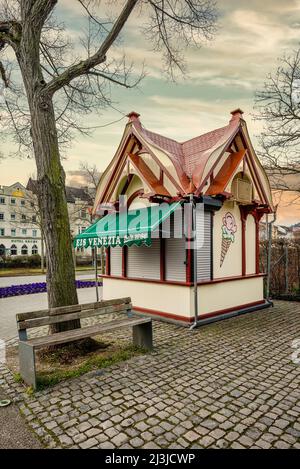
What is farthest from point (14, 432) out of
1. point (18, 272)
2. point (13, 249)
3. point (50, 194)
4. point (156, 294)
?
point (13, 249)

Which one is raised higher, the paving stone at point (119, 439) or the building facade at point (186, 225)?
the building facade at point (186, 225)

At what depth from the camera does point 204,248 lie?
987 cm

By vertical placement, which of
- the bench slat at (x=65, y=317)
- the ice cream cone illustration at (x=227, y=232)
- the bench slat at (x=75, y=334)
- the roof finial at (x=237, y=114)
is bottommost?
the bench slat at (x=75, y=334)

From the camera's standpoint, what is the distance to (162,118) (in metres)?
11.3

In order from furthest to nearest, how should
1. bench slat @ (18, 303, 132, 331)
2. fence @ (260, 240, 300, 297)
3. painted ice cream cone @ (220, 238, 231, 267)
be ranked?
1. fence @ (260, 240, 300, 297)
2. painted ice cream cone @ (220, 238, 231, 267)
3. bench slat @ (18, 303, 132, 331)

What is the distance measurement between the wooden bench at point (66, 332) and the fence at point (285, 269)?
31.0 ft

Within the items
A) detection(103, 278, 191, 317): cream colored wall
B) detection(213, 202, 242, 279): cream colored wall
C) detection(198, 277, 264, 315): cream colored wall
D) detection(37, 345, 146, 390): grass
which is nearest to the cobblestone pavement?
detection(37, 345, 146, 390): grass

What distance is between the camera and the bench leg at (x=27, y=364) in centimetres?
506

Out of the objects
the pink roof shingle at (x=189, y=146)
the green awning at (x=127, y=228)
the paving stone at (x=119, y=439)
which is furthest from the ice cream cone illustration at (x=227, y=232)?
the paving stone at (x=119, y=439)

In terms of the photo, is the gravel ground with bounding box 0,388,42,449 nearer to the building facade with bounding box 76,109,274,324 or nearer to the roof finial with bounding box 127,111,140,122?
the building facade with bounding box 76,109,274,324

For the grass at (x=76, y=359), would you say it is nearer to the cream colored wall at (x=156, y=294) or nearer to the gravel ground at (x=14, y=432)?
the gravel ground at (x=14, y=432)

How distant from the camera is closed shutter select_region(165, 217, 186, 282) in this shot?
951 centimetres

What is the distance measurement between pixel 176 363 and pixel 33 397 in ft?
8.98

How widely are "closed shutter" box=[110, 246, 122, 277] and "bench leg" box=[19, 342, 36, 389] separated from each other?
21.5ft
